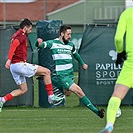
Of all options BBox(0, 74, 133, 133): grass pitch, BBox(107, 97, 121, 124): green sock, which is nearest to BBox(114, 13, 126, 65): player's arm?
BBox(107, 97, 121, 124): green sock

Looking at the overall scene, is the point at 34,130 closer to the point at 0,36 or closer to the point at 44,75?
the point at 44,75

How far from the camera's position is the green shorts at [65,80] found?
1279cm

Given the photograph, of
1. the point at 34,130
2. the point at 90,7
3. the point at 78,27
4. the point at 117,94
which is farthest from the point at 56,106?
the point at 90,7

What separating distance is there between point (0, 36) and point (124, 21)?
22.3 ft

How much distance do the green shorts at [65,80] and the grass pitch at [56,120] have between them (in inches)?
23.7

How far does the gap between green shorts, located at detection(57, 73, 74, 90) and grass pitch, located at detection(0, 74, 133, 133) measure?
602 millimetres

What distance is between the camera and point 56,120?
12.6 meters

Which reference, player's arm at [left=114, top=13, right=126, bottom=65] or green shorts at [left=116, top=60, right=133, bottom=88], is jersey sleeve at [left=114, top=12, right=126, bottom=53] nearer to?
player's arm at [left=114, top=13, right=126, bottom=65]

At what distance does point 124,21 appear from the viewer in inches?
360

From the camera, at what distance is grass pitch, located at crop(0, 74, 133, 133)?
1117 centimetres

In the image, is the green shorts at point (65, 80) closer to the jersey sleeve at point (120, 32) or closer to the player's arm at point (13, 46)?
the player's arm at point (13, 46)

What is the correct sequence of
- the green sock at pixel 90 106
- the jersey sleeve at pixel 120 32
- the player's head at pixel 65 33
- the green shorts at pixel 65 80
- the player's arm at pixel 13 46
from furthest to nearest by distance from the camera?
1. the player's arm at pixel 13 46
2. the player's head at pixel 65 33
3. the green shorts at pixel 65 80
4. the green sock at pixel 90 106
5. the jersey sleeve at pixel 120 32

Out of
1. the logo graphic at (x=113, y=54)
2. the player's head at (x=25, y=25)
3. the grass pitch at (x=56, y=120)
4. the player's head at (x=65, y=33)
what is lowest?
the grass pitch at (x=56, y=120)

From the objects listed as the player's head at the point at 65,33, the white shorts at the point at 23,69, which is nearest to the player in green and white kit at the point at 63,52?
the player's head at the point at 65,33
